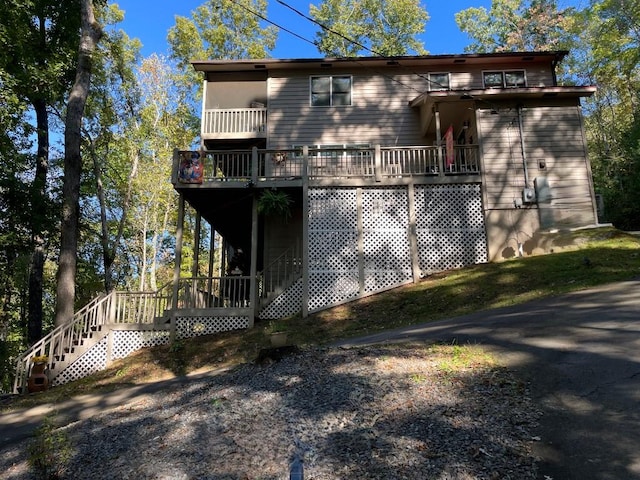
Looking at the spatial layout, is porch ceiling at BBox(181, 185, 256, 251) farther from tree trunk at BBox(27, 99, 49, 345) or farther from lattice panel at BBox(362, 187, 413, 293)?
tree trunk at BBox(27, 99, 49, 345)

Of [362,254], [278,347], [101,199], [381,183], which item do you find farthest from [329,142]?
[278,347]

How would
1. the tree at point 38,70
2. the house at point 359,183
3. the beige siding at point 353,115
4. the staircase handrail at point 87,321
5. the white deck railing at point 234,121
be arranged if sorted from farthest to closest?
the beige siding at point 353,115
the white deck railing at point 234,121
the tree at point 38,70
the house at point 359,183
the staircase handrail at point 87,321

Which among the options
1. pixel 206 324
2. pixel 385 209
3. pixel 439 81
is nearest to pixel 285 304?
pixel 206 324

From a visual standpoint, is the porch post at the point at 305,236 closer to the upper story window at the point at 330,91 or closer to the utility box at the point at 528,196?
the upper story window at the point at 330,91

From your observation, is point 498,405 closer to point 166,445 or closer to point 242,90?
point 166,445

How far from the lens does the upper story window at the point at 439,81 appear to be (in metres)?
17.1

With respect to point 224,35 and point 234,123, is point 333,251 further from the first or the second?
point 224,35

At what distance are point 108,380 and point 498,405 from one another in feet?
31.3

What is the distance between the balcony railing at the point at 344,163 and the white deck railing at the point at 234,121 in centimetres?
148

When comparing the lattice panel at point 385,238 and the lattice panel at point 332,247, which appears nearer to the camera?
the lattice panel at point 332,247

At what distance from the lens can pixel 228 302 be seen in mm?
14086

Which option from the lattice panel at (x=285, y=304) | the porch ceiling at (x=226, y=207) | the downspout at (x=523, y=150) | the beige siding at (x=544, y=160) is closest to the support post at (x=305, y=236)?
the lattice panel at (x=285, y=304)

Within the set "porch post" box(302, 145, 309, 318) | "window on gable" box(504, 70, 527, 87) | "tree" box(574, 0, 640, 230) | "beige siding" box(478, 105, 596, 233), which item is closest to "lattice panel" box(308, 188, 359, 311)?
"porch post" box(302, 145, 309, 318)

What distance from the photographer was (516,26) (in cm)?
3116
